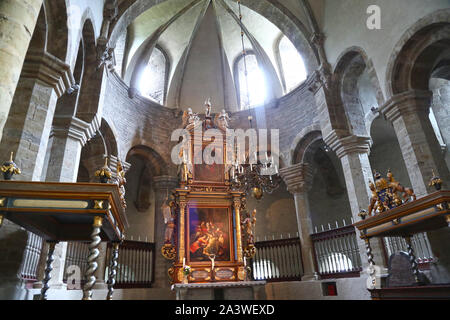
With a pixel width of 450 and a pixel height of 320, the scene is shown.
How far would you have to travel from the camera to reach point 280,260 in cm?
1095

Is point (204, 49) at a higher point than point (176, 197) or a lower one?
higher

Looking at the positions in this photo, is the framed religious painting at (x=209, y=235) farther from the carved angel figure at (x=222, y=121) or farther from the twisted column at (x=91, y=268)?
the twisted column at (x=91, y=268)

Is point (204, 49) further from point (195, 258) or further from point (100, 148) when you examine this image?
point (195, 258)

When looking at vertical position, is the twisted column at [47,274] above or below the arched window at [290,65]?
below

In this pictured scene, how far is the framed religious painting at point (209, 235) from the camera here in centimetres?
895

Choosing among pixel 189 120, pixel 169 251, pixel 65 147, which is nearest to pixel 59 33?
pixel 65 147

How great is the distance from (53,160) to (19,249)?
2873 mm

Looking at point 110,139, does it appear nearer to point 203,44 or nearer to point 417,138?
point 203,44

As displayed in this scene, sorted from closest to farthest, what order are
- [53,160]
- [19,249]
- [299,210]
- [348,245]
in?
[19,249] < [53,160] < [348,245] < [299,210]

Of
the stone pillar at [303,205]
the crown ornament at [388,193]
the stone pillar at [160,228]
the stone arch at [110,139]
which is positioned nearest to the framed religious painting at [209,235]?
the stone pillar at [160,228]

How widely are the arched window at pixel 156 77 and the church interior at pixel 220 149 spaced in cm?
6

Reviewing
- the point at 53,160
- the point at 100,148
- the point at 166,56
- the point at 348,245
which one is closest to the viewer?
the point at 53,160

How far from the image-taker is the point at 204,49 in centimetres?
1453
